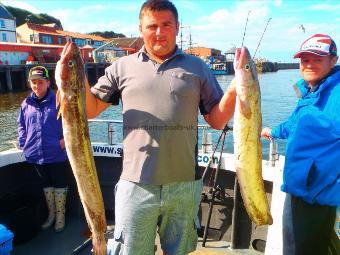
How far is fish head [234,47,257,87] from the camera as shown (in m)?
2.49

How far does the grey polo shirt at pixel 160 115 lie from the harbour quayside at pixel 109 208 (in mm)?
2074

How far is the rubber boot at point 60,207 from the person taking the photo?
5523mm

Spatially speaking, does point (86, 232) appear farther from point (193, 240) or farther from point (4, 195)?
point (193, 240)

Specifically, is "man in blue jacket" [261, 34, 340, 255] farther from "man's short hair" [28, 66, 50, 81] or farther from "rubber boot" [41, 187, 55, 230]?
"rubber boot" [41, 187, 55, 230]

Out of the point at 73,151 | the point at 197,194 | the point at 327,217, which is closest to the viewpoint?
the point at 73,151

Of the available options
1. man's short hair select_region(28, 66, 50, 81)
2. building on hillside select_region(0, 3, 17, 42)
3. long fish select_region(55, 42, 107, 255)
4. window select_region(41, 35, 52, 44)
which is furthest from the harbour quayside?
window select_region(41, 35, 52, 44)

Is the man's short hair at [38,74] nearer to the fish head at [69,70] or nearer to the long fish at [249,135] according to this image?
the fish head at [69,70]

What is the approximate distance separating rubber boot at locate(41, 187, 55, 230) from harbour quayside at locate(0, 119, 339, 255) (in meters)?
0.11

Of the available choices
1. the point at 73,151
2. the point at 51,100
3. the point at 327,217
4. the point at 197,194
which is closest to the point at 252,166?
the point at 197,194

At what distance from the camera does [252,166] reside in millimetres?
2822

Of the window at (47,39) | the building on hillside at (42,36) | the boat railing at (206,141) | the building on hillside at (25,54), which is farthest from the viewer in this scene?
the window at (47,39)

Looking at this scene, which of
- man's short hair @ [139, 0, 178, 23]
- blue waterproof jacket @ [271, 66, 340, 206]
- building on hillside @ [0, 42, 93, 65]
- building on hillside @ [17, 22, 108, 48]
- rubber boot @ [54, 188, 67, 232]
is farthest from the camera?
building on hillside @ [17, 22, 108, 48]

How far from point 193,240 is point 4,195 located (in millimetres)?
3746

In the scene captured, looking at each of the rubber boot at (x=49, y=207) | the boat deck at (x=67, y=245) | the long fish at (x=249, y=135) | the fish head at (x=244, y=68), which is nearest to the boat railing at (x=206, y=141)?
the rubber boot at (x=49, y=207)
